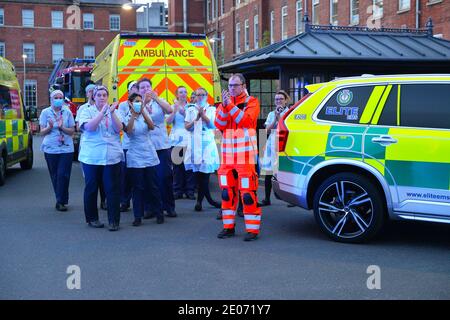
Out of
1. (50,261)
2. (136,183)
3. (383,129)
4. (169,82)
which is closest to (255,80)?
(169,82)

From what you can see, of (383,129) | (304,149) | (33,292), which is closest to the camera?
(33,292)

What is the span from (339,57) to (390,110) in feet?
21.7

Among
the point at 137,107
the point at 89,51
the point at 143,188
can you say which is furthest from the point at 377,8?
the point at 89,51

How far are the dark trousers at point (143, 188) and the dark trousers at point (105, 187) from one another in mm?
337

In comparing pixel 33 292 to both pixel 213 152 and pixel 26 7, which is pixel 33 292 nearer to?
pixel 213 152

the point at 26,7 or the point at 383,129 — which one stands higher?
the point at 26,7

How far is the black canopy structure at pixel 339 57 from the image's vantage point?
1326 cm

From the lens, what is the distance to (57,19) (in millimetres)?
67375

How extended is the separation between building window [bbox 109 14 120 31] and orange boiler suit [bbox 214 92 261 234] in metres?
65.3

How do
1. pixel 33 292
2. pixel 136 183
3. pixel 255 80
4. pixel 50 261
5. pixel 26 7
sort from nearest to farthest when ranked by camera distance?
pixel 33 292
pixel 50 261
pixel 136 183
pixel 255 80
pixel 26 7

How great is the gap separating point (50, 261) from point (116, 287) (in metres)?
1.30

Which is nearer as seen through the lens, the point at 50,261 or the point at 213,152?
the point at 50,261

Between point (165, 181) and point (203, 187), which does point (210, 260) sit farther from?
point (203, 187)

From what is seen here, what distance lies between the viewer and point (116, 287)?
5.30 metres
